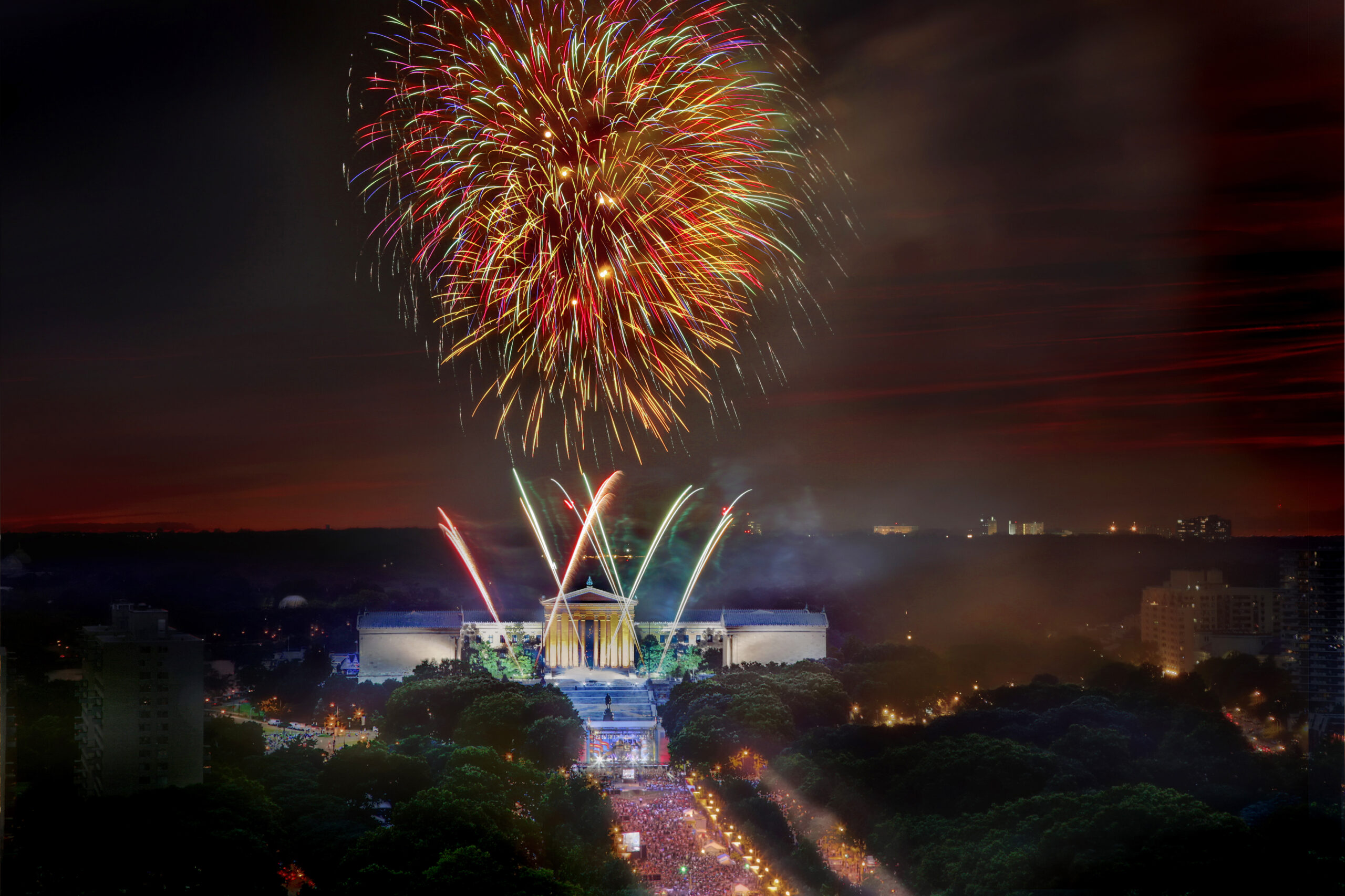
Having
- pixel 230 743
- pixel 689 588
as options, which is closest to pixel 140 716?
pixel 230 743

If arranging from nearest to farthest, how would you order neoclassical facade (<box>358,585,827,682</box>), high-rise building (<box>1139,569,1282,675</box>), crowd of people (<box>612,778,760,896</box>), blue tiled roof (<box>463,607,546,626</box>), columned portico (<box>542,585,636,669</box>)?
1. crowd of people (<box>612,778,760,896</box>)
2. columned portico (<box>542,585,636,669</box>)
3. neoclassical facade (<box>358,585,827,682</box>)
4. blue tiled roof (<box>463,607,546,626</box>)
5. high-rise building (<box>1139,569,1282,675</box>)

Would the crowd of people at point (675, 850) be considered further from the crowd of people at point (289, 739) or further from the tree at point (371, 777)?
the crowd of people at point (289, 739)

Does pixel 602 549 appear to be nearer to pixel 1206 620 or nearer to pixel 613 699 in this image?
pixel 613 699

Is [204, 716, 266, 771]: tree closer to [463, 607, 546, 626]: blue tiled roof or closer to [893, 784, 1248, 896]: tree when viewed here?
[893, 784, 1248, 896]: tree

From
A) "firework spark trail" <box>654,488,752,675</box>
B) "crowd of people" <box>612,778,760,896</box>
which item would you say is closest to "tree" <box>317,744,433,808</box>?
"crowd of people" <box>612,778,760,896</box>

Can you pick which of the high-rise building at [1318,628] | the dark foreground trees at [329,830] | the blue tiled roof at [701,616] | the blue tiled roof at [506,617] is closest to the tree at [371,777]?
the dark foreground trees at [329,830]

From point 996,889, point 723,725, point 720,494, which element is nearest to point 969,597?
point 720,494

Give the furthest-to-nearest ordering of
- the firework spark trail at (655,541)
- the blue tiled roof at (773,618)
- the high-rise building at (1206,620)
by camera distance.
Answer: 1. the blue tiled roof at (773,618)
2. the high-rise building at (1206,620)
3. the firework spark trail at (655,541)
